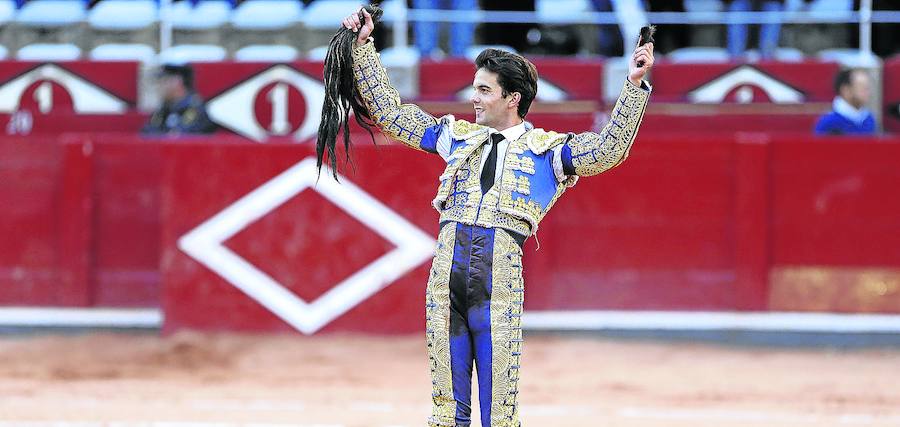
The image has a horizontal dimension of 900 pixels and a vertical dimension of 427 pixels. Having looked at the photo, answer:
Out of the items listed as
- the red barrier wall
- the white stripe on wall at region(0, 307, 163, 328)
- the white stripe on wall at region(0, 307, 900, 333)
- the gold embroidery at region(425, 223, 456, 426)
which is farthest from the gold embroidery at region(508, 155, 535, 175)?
the white stripe on wall at region(0, 307, 163, 328)

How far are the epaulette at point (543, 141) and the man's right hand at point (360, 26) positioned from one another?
48 cm

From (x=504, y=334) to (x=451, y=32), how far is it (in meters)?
6.05

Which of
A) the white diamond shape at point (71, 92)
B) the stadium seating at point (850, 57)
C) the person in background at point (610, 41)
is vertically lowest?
the white diamond shape at point (71, 92)

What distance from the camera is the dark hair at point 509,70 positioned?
346 cm

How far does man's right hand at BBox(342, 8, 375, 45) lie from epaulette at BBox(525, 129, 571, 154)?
18.8 inches

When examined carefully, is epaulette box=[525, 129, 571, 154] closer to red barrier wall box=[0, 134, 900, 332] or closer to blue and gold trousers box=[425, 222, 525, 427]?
blue and gold trousers box=[425, 222, 525, 427]

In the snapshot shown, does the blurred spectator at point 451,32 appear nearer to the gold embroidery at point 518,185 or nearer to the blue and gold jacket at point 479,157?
the blue and gold jacket at point 479,157

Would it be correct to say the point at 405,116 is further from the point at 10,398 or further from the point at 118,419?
the point at 10,398

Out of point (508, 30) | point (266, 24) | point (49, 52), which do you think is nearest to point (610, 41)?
point (508, 30)

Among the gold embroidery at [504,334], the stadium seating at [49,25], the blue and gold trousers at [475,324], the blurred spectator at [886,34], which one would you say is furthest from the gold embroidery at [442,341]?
the blurred spectator at [886,34]

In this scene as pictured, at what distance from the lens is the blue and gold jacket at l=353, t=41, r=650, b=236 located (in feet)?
11.4

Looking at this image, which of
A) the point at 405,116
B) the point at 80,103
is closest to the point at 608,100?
the point at 80,103

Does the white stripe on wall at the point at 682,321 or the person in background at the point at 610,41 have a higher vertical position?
the person in background at the point at 610,41

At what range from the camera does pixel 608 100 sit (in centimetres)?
840
